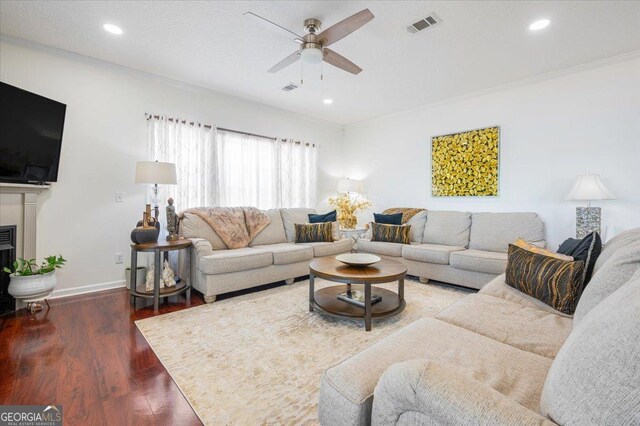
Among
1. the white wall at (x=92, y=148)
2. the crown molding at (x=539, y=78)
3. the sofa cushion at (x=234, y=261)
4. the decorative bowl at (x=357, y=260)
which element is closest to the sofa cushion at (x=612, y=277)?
the decorative bowl at (x=357, y=260)

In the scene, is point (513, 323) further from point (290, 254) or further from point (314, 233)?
point (314, 233)

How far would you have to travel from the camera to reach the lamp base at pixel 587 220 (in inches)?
126

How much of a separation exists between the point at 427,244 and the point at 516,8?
2712mm

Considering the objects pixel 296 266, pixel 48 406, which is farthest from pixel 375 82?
pixel 48 406

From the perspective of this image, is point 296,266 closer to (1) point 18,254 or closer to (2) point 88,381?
(2) point 88,381

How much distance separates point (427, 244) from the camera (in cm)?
415

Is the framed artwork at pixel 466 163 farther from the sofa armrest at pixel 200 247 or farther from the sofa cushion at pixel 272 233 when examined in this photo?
the sofa armrest at pixel 200 247

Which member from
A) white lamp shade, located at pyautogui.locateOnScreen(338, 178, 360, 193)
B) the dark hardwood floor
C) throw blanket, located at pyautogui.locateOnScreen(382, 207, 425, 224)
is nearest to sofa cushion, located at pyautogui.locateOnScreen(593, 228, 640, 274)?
the dark hardwood floor

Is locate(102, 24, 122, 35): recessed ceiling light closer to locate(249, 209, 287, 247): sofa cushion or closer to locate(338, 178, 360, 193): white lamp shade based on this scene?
locate(249, 209, 287, 247): sofa cushion

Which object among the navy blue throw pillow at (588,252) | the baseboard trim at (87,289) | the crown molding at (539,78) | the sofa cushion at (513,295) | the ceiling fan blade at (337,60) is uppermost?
the crown molding at (539,78)

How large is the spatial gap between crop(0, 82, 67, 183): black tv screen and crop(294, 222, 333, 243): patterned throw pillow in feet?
8.92

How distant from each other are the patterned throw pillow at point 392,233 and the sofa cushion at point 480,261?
77cm

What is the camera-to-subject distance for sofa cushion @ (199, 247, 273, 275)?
3018mm

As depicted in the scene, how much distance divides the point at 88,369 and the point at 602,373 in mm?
2448
